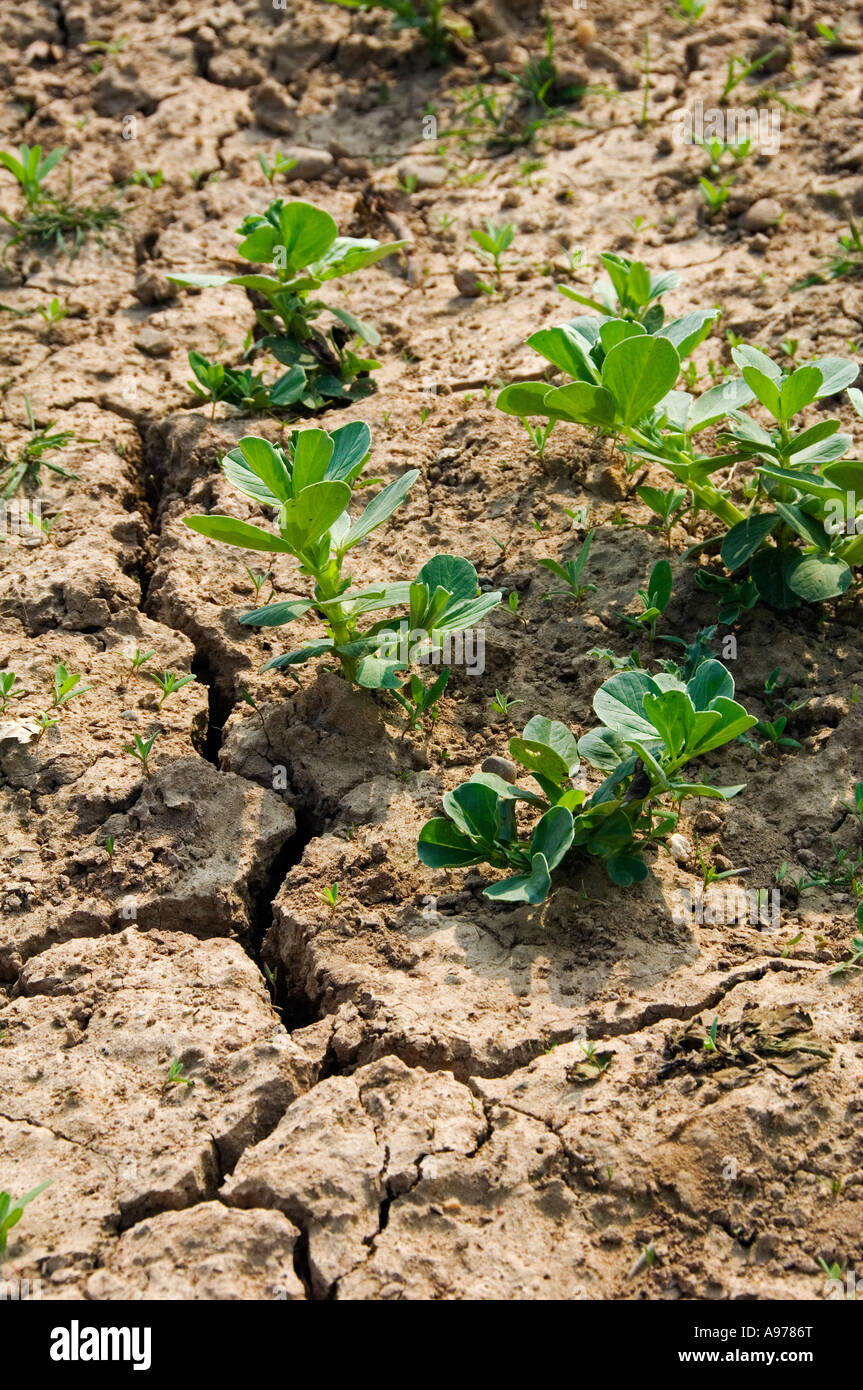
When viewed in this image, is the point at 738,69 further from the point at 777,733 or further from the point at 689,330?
the point at 777,733

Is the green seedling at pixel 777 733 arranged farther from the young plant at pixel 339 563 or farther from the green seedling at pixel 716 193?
the green seedling at pixel 716 193

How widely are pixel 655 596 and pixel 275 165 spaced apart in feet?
7.67

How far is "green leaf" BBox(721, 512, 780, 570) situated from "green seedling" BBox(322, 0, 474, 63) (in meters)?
2.71

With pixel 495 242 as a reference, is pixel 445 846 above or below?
below

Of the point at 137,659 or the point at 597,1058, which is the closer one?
the point at 597,1058

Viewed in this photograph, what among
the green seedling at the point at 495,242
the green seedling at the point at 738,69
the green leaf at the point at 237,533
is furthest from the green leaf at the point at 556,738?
the green seedling at the point at 738,69

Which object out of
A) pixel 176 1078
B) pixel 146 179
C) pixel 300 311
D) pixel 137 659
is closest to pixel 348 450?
pixel 137 659

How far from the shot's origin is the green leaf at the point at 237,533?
8.58ft

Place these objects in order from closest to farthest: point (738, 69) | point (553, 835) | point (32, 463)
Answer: point (553, 835) → point (32, 463) → point (738, 69)

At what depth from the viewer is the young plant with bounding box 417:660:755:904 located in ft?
7.73

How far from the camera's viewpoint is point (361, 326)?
359cm

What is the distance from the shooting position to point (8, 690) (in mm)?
2875

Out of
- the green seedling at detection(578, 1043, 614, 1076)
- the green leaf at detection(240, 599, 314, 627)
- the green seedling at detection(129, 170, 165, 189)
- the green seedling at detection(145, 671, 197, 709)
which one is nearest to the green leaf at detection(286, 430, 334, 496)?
the green leaf at detection(240, 599, 314, 627)
